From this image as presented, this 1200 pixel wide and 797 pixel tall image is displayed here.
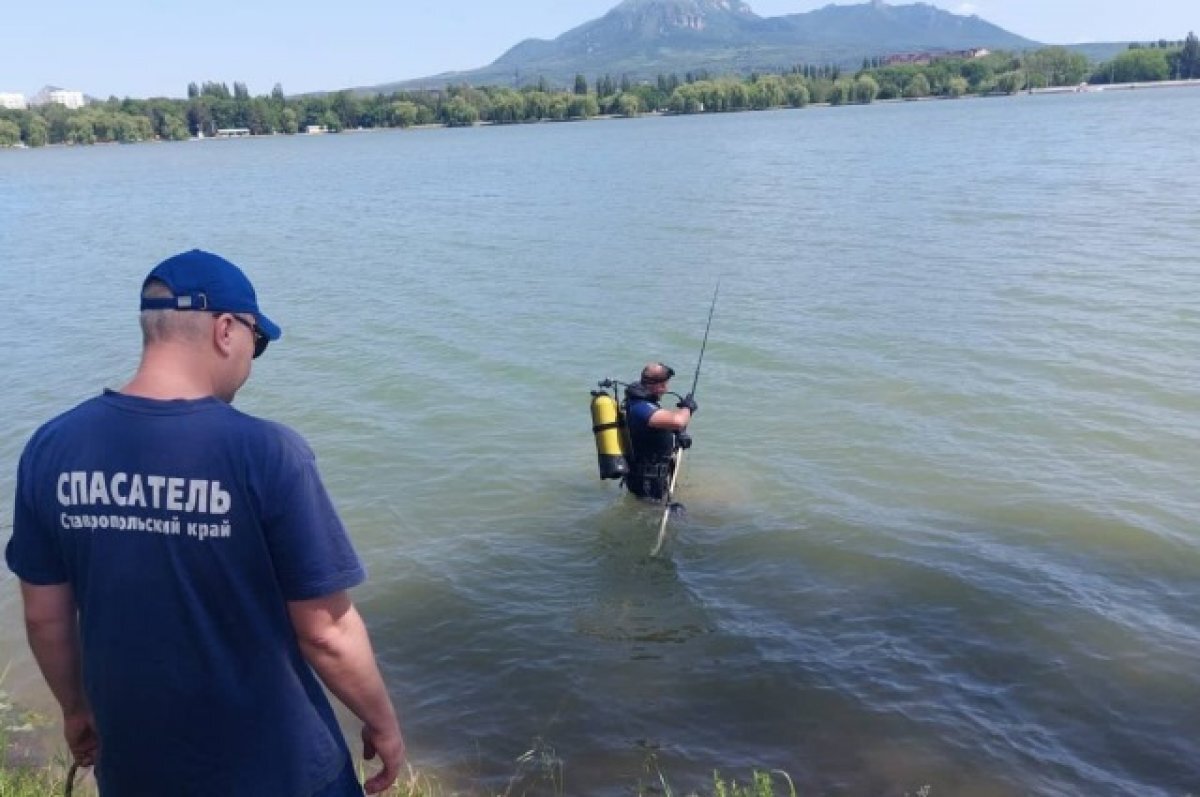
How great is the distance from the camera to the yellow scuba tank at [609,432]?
9.83 metres

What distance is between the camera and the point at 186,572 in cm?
268

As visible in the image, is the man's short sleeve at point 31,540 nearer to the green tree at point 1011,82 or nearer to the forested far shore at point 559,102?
the forested far shore at point 559,102

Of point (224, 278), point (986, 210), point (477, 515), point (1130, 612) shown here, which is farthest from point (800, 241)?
point (224, 278)

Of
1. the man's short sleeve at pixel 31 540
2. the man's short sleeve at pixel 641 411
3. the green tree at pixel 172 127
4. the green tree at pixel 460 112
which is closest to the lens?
the man's short sleeve at pixel 31 540

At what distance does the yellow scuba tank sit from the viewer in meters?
9.83

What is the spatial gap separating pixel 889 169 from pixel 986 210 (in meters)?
18.0

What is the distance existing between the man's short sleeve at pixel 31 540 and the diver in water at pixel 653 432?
23.2 feet

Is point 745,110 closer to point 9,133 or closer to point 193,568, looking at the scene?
point 9,133

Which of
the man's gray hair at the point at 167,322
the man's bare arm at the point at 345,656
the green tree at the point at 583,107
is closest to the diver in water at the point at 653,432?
the man's bare arm at the point at 345,656

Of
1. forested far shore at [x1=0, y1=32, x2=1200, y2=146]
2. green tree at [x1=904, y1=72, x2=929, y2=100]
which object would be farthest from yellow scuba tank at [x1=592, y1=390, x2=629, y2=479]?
green tree at [x1=904, y1=72, x2=929, y2=100]

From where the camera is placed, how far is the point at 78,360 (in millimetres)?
19953

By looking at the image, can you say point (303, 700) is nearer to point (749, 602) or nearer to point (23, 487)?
point (23, 487)

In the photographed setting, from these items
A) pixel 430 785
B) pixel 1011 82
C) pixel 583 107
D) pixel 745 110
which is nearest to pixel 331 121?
pixel 583 107

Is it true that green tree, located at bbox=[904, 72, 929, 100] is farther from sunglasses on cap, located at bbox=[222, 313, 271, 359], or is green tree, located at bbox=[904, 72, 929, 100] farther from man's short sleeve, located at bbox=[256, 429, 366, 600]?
man's short sleeve, located at bbox=[256, 429, 366, 600]
